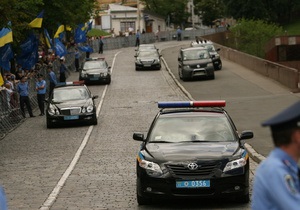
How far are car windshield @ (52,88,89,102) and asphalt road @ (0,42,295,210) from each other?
3.62ft

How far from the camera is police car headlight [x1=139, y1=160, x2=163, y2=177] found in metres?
13.2

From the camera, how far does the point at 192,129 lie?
14.5m

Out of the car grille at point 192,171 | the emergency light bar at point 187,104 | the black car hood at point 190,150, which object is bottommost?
the car grille at point 192,171

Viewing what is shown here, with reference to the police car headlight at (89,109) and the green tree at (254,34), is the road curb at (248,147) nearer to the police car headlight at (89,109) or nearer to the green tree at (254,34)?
the green tree at (254,34)

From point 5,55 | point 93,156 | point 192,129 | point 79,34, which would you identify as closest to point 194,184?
point 192,129

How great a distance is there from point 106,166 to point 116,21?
11115cm

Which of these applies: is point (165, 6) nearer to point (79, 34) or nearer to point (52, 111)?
point (79, 34)

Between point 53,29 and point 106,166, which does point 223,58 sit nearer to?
point 53,29

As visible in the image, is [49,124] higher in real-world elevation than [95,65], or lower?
lower

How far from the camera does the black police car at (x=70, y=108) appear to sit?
29094 mm

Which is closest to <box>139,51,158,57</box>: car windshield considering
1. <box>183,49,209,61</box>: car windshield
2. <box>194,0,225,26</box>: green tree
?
<box>183,49,209,61</box>: car windshield

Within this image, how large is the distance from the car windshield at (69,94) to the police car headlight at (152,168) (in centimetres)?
1734

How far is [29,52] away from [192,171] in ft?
88.3

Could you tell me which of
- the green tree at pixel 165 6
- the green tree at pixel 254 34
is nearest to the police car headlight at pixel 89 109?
the green tree at pixel 254 34
